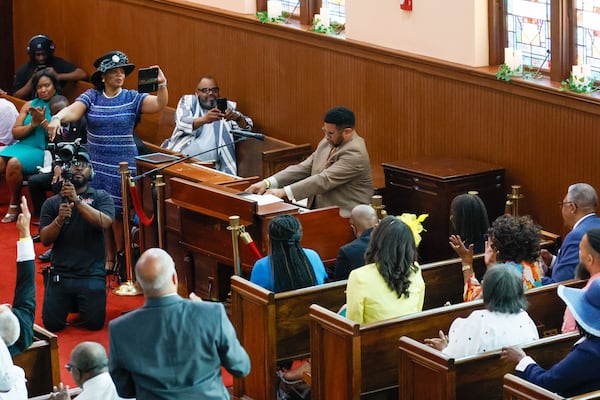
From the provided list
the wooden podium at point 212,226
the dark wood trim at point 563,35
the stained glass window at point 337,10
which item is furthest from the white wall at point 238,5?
the dark wood trim at point 563,35

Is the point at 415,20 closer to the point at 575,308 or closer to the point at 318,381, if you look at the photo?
the point at 318,381

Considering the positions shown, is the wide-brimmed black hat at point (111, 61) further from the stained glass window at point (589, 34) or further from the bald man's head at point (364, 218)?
the stained glass window at point (589, 34)

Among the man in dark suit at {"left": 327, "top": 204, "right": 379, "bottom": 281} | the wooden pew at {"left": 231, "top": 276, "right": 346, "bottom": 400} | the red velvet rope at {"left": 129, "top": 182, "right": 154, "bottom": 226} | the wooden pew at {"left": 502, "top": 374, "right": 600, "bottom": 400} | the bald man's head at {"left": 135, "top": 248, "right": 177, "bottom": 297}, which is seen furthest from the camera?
the red velvet rope at {"left": 129, "top": 182, "right": 154, "bottom": 226}

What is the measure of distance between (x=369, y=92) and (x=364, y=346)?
413 centimetres

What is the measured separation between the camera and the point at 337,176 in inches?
320

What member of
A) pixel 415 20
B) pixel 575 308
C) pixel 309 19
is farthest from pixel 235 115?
pixel 575 308

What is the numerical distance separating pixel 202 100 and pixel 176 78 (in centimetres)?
194

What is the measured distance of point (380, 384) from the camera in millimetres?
5988

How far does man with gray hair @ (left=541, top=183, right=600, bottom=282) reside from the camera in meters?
6.49

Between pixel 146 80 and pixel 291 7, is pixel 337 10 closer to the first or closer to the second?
pixel 291 7

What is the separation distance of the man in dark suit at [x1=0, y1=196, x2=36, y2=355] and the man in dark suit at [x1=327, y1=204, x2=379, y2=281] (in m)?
1.83

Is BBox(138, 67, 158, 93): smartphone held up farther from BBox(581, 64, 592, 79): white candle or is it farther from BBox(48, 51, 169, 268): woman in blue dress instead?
BBox(581, 64, 592, 79): white candle

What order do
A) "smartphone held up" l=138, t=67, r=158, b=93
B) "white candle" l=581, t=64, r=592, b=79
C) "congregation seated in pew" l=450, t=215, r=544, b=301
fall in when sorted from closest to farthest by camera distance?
"congregation seated in pew" l=450, t=215, r=544, b=301, "white candle" l=581, t=64, r=592, b=79, "smartphone held up" l=138, t=67, r=158, b=93

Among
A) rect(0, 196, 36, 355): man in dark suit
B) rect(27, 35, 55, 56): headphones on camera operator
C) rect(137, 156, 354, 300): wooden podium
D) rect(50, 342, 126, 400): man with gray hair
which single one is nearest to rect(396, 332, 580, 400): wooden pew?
rect(50, 342, 126, 400): man with gray hair
